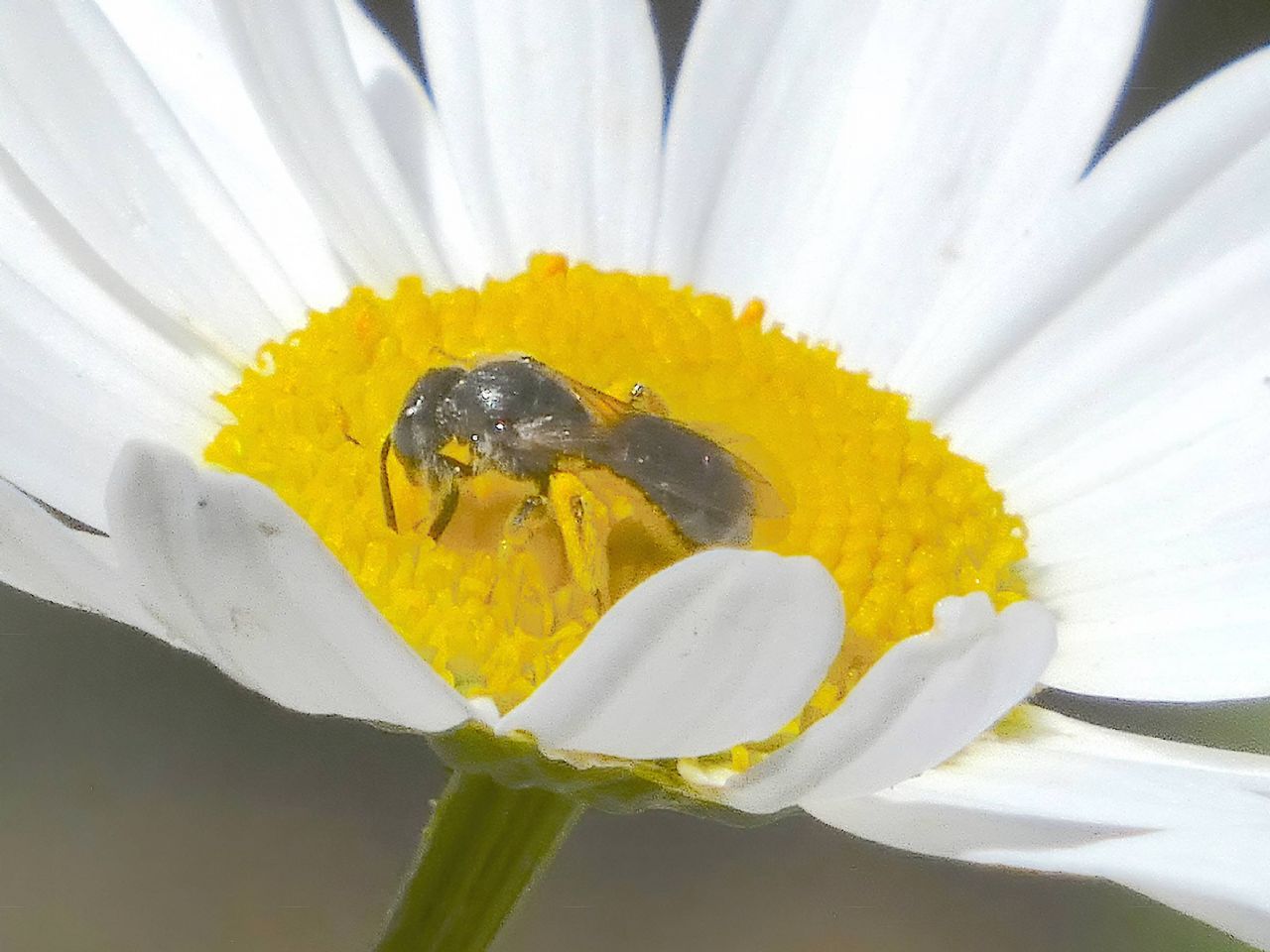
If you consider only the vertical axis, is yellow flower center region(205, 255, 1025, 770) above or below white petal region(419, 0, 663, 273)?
below

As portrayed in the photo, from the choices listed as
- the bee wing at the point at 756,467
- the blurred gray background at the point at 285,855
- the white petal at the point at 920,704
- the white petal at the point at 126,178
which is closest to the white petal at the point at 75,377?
the white petal at the point at 126,178

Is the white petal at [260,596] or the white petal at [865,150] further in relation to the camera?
the white petal at [865,150]

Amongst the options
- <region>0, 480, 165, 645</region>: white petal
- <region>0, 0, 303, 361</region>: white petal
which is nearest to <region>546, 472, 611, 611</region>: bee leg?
<region>0, 480, 165, 645</region>: white petal

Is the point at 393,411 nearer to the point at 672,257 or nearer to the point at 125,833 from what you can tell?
the point at 672,257

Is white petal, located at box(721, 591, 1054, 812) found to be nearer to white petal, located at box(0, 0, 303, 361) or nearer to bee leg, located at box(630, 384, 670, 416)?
bee leg, located at box(630, 384, 670, 416)

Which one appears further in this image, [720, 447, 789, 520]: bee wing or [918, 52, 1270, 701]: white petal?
[918, 52, 1270, 701]: white petal

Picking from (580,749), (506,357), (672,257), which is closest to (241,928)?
(672,257)

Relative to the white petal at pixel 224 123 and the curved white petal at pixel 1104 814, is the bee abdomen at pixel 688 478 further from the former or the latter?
the white petal at pixel 224 123
